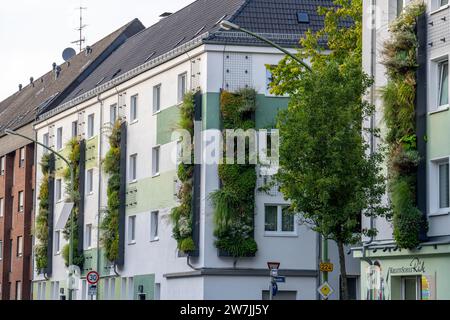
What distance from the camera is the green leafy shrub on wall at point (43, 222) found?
63.6 m

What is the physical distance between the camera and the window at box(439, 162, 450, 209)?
92.5 ft

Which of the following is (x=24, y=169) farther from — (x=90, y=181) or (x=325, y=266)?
(x=325, y=266)

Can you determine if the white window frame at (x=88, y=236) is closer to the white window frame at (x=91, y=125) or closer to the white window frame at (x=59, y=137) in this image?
the white window frame at (x=91, y=125)

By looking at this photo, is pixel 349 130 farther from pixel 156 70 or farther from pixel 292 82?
pixel 156 70

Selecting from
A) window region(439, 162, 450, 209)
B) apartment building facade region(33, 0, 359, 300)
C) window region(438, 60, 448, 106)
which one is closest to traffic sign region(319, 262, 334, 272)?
window region(439, 162, 450, 209)

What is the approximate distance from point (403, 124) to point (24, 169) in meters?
44.4

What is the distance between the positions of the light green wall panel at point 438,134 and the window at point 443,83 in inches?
14.8

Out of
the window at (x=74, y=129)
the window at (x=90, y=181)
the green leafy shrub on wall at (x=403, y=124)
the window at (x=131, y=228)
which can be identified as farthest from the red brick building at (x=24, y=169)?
the green leafy shrub on wall at (x=403, y=124)

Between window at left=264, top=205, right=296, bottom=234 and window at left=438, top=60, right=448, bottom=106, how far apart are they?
1610 cm

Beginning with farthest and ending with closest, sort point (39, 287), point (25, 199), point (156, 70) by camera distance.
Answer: point (25, 199)
point (39, 287)
point (156, 70)
